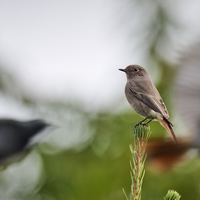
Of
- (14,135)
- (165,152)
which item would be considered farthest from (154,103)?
(165,152)

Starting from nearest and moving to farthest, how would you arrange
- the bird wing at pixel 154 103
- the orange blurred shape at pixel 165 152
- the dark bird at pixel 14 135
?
the bird wing at pixel 154 103
the dark bird at pixel 14 135
the orange blurred shape at pixel 165 152

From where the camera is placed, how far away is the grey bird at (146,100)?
4.28 feet

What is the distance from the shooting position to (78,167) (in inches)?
98.7

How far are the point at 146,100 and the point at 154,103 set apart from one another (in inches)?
1.2

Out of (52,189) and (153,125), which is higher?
(153,125)

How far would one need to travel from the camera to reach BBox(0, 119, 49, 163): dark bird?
1500 mm

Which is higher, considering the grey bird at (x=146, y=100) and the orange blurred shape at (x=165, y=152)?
the grey bird at (x=146, y=100)

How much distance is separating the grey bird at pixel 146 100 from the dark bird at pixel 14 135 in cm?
37

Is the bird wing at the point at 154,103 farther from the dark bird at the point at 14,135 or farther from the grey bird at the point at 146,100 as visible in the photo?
the dark bird at the point at 14,135

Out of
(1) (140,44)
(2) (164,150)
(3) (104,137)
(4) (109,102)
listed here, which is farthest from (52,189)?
(1) (140,44)

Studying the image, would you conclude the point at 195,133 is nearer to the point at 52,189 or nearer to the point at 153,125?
the point at 153,125

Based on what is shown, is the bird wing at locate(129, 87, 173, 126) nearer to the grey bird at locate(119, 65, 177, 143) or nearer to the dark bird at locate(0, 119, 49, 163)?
the grey bird at locate(119, 65, 177, 143)

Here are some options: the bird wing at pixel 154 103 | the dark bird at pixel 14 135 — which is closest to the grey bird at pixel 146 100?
the bird wing at pixel 154 103

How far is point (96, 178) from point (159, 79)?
2.52 feet
